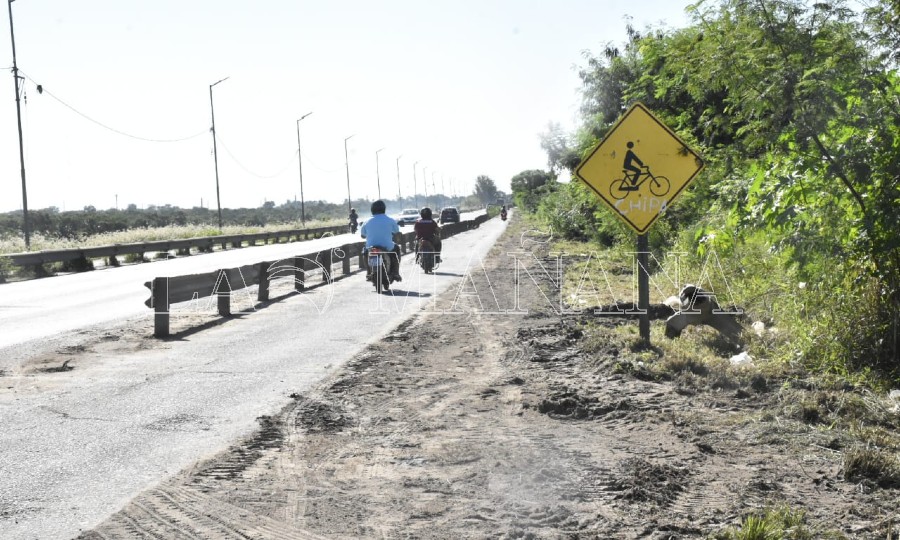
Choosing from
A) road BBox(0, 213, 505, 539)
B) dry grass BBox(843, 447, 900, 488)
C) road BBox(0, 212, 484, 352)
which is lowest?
dry grass BBox(843, 447, 900, 488)

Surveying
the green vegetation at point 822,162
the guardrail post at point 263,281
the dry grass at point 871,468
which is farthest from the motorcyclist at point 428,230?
the dry grass at point 871,468

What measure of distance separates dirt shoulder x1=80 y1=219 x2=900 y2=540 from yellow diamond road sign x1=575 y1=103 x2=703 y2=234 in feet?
7.61

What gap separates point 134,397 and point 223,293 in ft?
21.8

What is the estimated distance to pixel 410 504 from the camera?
4898mm

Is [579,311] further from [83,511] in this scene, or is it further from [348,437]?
[83,511]

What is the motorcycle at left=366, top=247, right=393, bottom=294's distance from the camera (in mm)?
18141

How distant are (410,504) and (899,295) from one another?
540 centimetres

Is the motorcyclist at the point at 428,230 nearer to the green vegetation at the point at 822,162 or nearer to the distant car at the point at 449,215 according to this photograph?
the green vegetation at the point at 822,162

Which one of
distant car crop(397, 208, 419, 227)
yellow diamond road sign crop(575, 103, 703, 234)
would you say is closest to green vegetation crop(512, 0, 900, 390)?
yellow diamond road sign crop(575, 103, 703, 234)

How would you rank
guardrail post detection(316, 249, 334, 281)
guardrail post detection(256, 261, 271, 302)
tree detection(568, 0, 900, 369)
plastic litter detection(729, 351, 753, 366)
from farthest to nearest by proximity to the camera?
guardrail post detection(316, 249, 334, 281) < guardrail post detection(256, 261, 271, 302) < plastic litter detection(729, 351, 753, 366) < tree detection(568, 0, 900, 369)

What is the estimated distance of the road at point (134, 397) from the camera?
5230 millimetres

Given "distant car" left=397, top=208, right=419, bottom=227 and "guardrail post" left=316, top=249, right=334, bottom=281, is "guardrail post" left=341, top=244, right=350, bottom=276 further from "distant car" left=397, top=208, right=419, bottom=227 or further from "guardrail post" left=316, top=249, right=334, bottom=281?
"distant car" left=397, top=208, right=419, bottom=227

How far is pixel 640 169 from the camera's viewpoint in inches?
425

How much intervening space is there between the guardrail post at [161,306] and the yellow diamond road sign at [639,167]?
5.97m
